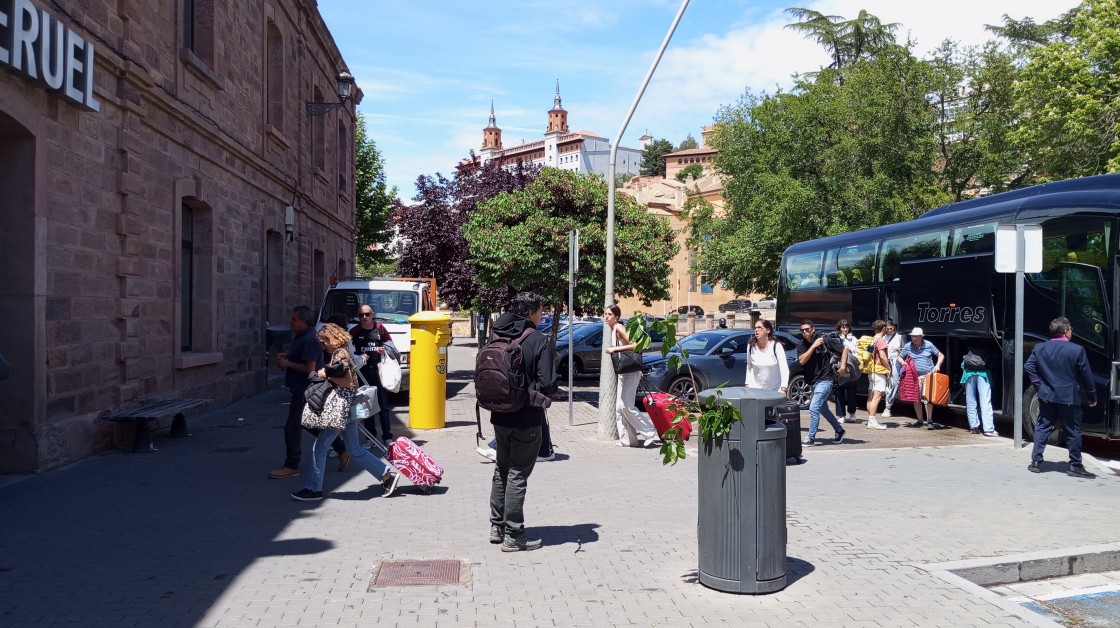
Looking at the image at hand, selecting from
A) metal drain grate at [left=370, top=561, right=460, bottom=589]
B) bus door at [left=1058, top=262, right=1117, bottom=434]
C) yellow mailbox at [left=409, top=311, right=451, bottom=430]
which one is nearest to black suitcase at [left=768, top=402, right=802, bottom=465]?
bus door at [left=1058, top=262, right=1117, bottom=434]

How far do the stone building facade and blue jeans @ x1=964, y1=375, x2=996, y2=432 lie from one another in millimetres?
10925

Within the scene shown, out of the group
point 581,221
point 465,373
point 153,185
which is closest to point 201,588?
point 153,185

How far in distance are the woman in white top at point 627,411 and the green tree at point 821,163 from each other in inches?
801

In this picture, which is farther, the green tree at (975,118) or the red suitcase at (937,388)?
the green tree at (975,118)

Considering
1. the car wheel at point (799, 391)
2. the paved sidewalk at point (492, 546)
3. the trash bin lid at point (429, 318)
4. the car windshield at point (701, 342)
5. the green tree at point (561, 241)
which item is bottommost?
the paved sidewalk at point (492, 546)

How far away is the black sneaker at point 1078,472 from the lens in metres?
9.26

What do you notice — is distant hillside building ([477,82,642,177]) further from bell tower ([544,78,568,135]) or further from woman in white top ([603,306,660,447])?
woman in white top ([603,306,660,447])

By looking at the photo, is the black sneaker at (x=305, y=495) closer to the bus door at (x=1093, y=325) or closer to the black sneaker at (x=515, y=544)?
the black sneaker at (x=515, y=544)

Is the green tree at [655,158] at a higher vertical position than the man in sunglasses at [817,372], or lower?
higher

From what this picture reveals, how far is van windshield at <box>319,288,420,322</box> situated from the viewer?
17.0m

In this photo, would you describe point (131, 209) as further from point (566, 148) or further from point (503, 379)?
point (566, 148)

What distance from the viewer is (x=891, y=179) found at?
29.4 m

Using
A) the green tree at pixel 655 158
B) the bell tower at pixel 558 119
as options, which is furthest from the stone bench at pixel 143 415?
the bell tower at pixel 558 119

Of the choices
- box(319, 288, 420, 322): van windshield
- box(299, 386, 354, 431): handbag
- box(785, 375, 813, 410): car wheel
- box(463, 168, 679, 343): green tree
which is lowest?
box(785, 375, 813, 410): car wheel
